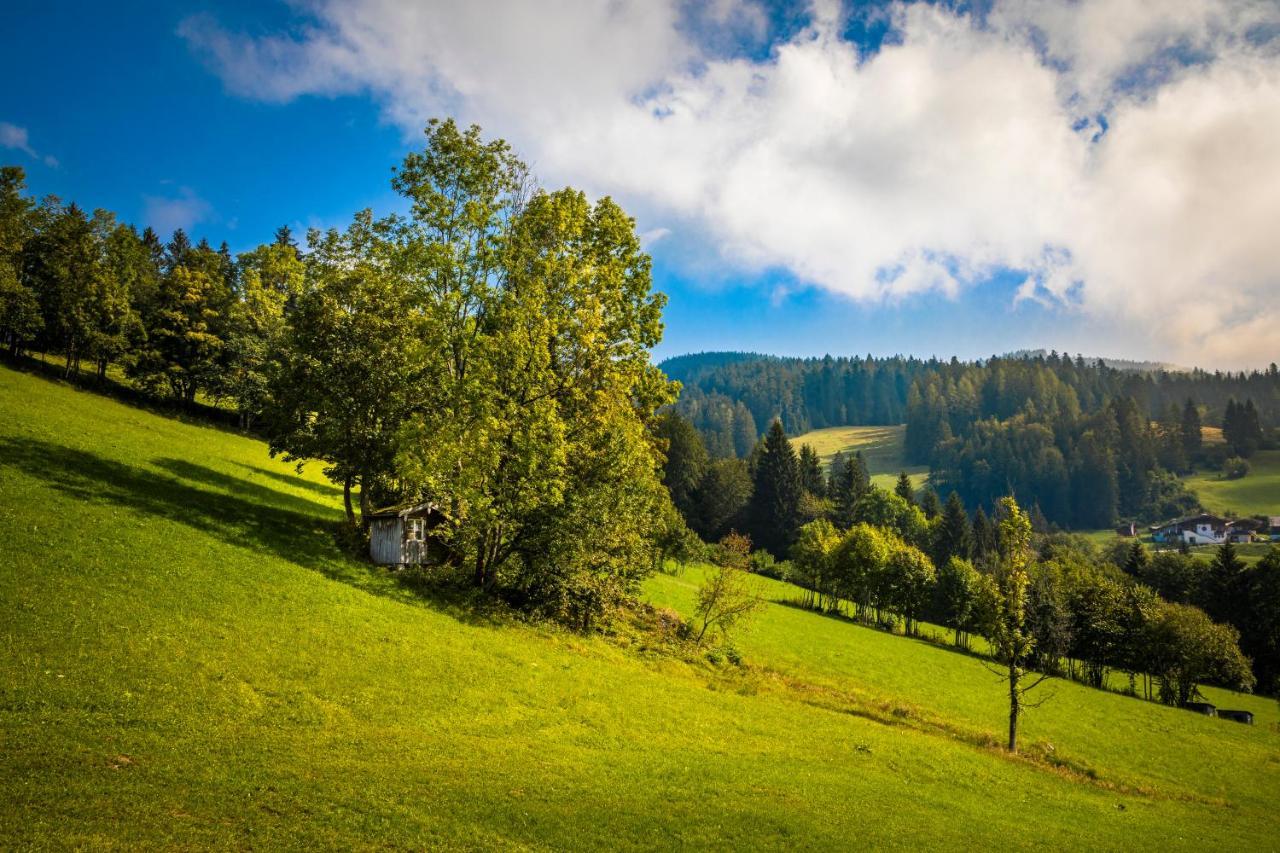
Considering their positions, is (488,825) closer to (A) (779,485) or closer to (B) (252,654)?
(B) (252,654)

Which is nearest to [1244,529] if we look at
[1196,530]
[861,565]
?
[1196,530]

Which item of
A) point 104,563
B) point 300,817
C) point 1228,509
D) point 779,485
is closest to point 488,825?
point 300,817

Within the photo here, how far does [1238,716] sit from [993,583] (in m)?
56.2

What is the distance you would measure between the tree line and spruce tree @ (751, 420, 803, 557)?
0.24 m

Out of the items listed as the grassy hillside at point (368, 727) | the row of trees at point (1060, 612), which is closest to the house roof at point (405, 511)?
the grassy hillside at point (368, 727)

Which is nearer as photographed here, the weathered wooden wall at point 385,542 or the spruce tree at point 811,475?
the weathered wooden wall at point 385,542

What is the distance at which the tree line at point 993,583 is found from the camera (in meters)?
73.2

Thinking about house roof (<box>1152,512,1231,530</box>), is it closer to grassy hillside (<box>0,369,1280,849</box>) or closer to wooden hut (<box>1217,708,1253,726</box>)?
wooden hut (<box>1217,708,1253,726</box>)

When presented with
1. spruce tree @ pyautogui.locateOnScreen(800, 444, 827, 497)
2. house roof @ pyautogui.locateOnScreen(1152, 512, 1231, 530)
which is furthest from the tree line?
house roof @ pyautogui.locateOnScreen(1152, 512, 1231, 530)

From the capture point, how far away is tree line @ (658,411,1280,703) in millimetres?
73250

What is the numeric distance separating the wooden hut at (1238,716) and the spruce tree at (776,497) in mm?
70370

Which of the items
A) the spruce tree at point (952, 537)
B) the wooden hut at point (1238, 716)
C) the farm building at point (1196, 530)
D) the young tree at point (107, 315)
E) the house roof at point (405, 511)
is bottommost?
the wooden hut at point (1238, 716)

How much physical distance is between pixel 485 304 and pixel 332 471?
13079mm

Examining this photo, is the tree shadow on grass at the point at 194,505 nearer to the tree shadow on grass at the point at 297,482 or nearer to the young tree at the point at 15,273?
the tree shadow on grass at the point at 297,482
